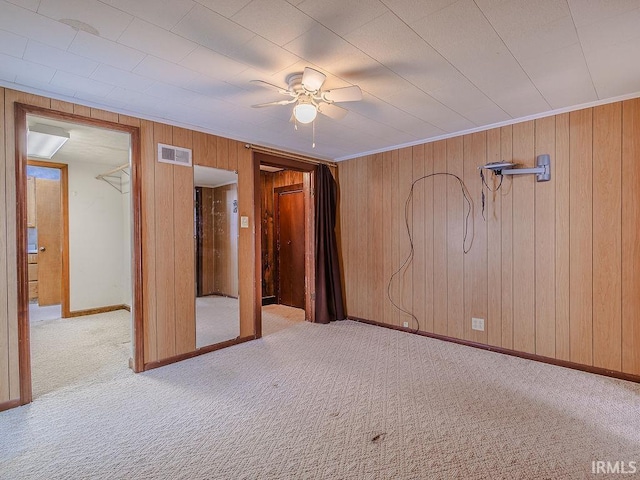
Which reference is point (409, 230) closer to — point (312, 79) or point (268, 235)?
point (312, 79)

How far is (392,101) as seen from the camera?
2732 mm

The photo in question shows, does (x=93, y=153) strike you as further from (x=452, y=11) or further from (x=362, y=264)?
(x=452, y=11)

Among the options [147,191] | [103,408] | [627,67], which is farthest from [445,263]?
[103,408]

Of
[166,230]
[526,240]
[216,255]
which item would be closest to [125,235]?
[216,255]

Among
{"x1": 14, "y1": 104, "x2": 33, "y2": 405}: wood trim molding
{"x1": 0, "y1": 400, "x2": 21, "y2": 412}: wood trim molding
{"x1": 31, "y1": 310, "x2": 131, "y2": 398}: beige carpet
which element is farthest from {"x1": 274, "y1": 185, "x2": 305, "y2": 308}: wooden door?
{"x1": 0, "y1": 400, "x2": 21, "y2": 412}: wood trim molding

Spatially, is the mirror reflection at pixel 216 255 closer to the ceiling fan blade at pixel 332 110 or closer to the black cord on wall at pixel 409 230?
the ceiling fan blade at pixel 332 110

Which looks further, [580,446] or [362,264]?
[362,264]

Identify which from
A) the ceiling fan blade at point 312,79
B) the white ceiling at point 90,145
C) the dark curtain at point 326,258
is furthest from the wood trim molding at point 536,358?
the white ceiling at point 90,145

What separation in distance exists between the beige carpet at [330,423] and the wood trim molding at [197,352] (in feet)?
0.27

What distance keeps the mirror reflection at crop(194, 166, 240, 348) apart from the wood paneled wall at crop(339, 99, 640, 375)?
185 cm

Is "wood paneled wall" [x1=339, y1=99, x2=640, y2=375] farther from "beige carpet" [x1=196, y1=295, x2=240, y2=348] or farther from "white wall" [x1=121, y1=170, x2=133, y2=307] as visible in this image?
"white wall" [x1=121, y1=170, x2=133, y2=307]

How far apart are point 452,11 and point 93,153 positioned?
4672 mm

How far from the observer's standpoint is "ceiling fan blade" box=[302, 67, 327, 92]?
195 centimetres

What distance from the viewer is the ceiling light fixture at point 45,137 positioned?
129 inches
